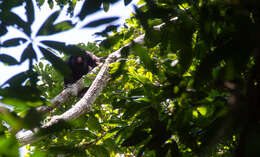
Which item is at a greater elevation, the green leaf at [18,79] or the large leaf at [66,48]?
the large leaf at [66,48]

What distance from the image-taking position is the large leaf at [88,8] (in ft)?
3.42

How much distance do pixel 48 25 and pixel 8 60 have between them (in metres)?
0.30

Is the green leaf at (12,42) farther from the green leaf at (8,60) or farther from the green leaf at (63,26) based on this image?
the green leaf at (63,26)

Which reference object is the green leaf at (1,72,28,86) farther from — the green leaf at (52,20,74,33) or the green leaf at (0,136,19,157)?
the green leaf at (0,136,19,157)

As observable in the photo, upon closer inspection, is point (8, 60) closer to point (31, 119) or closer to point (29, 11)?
point (29, 11)

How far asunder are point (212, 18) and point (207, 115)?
0.59 meters

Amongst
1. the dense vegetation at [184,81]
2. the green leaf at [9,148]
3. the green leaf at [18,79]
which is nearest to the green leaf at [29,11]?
the dense vegetation at [184,81]

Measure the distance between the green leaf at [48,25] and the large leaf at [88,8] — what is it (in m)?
0.17

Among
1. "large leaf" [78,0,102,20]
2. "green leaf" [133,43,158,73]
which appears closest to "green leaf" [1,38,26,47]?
"large leaf" [78,0,102,20]

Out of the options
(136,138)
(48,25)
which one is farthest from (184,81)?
(48,25)

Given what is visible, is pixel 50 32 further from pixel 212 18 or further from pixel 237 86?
pixel 237 86

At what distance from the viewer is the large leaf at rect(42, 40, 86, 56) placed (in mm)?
1063

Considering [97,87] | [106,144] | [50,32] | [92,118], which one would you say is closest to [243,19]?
[50,32]

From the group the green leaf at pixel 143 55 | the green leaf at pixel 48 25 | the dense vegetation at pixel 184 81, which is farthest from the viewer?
the green leaf at pixel 48 25
